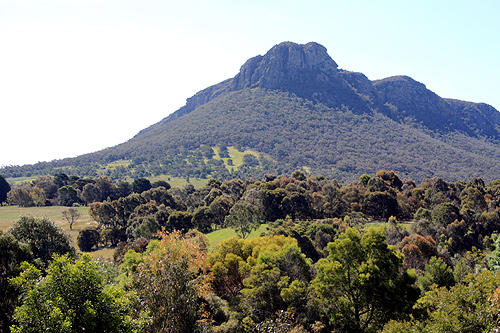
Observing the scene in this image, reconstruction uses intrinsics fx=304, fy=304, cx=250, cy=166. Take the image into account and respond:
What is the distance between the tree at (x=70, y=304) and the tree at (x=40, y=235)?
1330cm

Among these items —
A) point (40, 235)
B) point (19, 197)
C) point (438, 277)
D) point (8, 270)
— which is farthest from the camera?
point (19, 197)

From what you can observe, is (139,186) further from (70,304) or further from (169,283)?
(169,283)

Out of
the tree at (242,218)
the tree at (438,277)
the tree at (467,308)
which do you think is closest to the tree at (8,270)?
the tree at (467,308)

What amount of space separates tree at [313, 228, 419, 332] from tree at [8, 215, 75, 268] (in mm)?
20331

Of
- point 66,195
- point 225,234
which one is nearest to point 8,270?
point 225,234

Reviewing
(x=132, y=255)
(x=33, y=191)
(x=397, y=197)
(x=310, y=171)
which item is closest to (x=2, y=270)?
(x=132, y=255)

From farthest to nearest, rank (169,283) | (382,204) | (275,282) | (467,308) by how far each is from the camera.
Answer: (382,204) → (275,282) → (467,308) → (169,283)

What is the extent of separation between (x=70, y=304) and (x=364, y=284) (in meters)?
17.8

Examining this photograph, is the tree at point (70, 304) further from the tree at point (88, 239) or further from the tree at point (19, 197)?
the tree at point (19, 197)

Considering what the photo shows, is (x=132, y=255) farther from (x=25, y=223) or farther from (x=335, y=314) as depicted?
(x=335, y=314)

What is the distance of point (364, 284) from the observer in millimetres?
21094

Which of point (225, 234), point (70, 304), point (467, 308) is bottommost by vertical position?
point (225, 234)

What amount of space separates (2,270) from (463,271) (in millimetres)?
40945

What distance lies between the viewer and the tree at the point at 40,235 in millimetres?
23578
